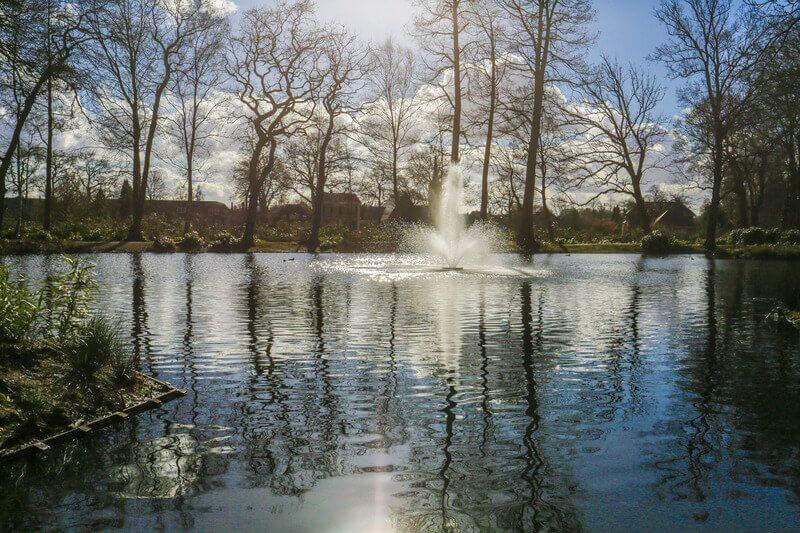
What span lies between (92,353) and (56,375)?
1.19ft

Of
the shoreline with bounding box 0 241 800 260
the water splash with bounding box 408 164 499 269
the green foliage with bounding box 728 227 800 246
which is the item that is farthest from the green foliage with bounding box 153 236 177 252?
the green foliage with bounding box 728 227 800 246

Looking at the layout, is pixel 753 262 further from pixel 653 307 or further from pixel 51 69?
pixel 51 69

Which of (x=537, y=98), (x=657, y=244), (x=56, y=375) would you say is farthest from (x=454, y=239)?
(x=56, y=375)

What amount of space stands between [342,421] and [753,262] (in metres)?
26.3

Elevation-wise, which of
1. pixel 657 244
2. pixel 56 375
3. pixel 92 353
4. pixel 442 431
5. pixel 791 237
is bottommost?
pixel 442 431

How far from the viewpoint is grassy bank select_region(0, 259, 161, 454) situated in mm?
4996

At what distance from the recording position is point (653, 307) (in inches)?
506

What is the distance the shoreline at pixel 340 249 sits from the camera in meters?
28.7

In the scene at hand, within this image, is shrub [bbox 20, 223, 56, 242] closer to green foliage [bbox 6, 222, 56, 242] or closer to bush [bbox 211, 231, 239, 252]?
green foliage [bbox 6, 222, 56, 242]

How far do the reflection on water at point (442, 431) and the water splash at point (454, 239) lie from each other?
597 inches

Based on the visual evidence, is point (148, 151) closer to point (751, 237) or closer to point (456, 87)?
point (456, 87)

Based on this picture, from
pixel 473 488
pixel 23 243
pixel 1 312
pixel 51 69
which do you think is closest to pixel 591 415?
pixel 473 488

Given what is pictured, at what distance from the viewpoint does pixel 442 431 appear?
199 inches

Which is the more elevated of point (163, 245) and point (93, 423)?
point (163, 245)
